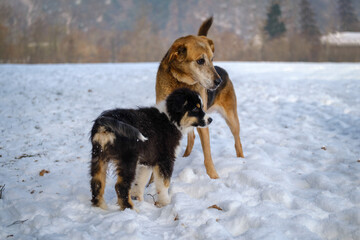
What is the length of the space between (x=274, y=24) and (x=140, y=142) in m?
35.2

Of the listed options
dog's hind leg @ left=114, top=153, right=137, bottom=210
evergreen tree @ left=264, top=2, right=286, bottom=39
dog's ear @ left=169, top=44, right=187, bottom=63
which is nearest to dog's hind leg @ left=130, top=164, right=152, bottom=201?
dog's hind leg @ left=114, top=153, right=137, bottom=210

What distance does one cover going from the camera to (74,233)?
2.50 metres

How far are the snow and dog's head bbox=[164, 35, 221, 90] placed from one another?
2327 cm

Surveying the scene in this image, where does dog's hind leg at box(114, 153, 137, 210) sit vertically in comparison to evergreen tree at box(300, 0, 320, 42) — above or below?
below

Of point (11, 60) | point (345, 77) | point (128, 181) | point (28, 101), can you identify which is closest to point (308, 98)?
point (345, 77)

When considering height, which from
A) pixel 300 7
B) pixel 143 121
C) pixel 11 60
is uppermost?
pixel 300 7

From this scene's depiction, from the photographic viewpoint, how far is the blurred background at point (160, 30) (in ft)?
79.3

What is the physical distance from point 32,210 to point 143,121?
1686mm

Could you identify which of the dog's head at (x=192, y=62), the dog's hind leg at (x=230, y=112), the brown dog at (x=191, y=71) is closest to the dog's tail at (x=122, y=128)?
the brown dog at (x=191, y=71)

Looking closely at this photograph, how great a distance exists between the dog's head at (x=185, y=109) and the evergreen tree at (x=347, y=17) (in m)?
24.5

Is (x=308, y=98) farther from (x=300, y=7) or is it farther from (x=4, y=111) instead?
(x=300, y=7)

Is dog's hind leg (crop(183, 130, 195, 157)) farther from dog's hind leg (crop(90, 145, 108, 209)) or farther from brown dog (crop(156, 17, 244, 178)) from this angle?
dog's hind leg (crop(90, 145, 108, 209))

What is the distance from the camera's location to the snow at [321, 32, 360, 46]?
21.7m

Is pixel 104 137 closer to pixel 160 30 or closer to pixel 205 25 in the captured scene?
pixel 205 25
